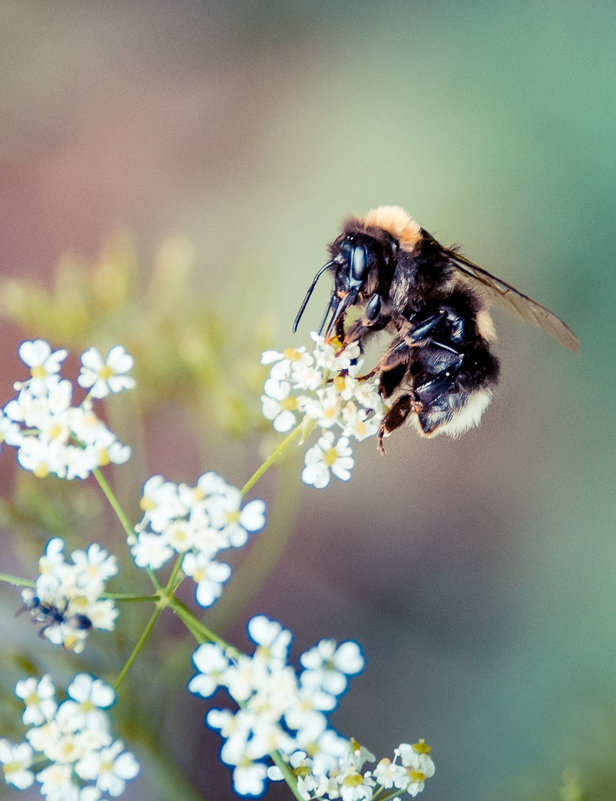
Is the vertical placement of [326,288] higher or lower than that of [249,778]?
higher

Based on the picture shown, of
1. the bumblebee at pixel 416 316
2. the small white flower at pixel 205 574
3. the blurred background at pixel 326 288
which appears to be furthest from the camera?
the blurred background at pixel 326 288

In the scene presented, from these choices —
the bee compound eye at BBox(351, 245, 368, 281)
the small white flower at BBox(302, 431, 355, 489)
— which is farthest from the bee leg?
the bee compound eye at BBox(351, 245, 368, 281)

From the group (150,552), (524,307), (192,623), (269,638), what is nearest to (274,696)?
(269,638)

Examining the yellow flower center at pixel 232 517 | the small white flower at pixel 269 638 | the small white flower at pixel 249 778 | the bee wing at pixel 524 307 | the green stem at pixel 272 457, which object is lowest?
the small white flower at pixel 249 778

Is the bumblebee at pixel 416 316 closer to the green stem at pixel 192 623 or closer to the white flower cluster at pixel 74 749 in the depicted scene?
the green stem at pixel 192 623

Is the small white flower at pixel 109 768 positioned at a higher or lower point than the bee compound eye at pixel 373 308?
lower

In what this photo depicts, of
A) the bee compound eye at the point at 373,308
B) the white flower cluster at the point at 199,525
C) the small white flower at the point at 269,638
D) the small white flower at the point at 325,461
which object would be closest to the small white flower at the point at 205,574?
the white flower cluster at the point at 199,525

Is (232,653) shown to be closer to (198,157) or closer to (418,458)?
(418,458)

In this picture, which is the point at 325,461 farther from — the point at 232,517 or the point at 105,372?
the point at 105,372
